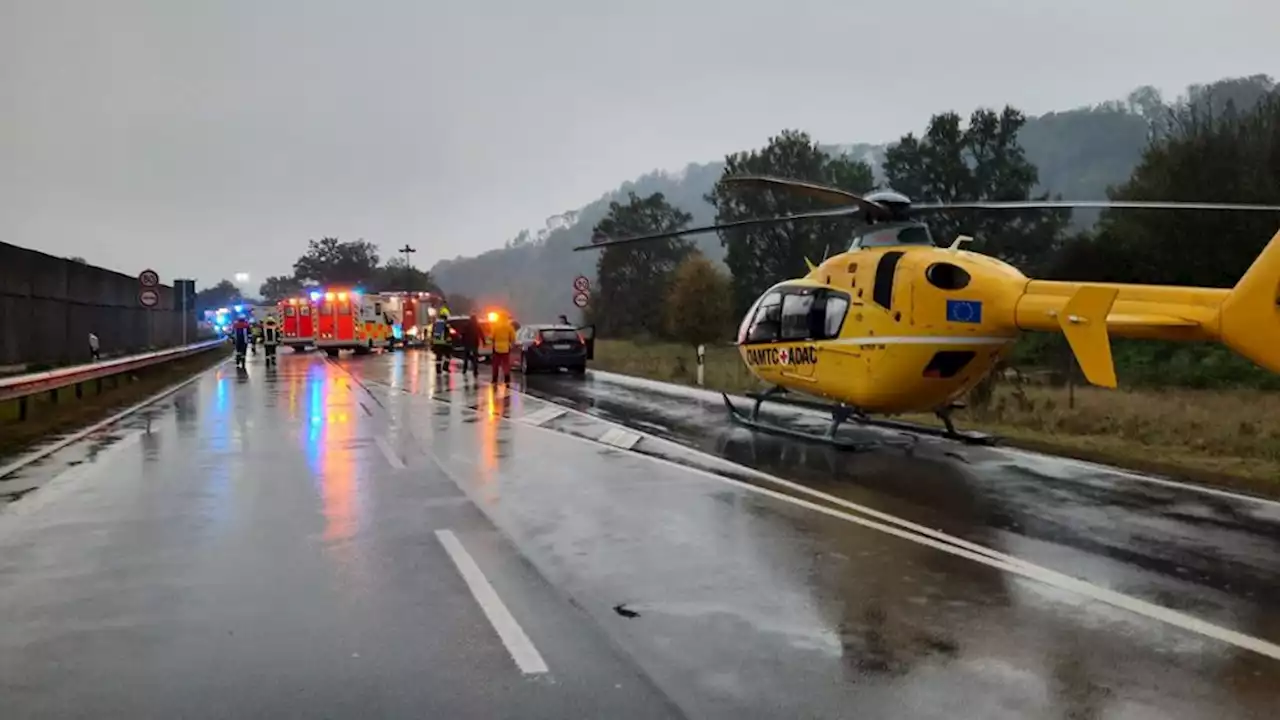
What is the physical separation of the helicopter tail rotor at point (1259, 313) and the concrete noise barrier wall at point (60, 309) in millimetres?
27360

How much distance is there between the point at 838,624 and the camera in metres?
5.90

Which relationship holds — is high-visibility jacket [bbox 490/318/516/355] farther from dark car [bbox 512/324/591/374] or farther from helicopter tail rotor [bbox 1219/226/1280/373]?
helicopter tail rotor [bbox 1219/226/1280/373]

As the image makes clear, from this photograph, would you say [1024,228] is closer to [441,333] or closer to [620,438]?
[441,333]

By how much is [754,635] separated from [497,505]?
4.35 m

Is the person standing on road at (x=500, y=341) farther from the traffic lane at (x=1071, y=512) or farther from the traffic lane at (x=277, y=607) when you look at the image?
the traffic lane at (x=277, y=607)

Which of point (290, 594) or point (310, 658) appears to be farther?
point (290, 594)

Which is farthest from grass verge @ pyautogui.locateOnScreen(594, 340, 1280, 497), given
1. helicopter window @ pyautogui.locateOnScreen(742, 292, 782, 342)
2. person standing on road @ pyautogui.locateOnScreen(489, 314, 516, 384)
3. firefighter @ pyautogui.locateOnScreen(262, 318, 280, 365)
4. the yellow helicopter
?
firefighter @ pyautogui.locateOnScreen(262, 318, 280, 365)

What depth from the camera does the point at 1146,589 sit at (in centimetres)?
667

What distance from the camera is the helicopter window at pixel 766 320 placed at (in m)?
14.9

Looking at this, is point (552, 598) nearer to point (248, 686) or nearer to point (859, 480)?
point (248, 686)

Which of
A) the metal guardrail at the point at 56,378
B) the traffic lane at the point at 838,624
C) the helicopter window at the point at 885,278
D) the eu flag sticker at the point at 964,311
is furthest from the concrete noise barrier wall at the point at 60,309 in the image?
the eu flag sticker at the point at 964,311

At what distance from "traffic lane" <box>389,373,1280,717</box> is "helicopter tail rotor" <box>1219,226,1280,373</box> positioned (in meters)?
3.99

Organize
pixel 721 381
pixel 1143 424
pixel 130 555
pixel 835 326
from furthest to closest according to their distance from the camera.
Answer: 1. pixel 721 381
2. pixel 1143 424
3. pixel 835 326
4. pixel 130 555

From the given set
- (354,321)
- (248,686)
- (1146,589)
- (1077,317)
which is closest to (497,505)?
(248,686)
